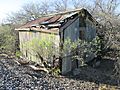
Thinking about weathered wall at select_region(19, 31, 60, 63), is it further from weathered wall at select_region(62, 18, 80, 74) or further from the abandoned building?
weathered wall at select_region(62, 18, 80, 74)

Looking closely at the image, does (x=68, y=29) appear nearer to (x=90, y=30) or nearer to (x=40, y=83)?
(x=90, y=30)

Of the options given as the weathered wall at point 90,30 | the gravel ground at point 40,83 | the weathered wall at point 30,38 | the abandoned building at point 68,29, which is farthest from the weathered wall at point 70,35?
the weathered wall at point 90,30

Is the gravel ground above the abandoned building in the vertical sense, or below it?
below

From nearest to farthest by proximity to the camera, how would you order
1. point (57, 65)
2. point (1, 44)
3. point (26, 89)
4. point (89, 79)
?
point (26, 89) < point (89, 79) < point (57, 65) < point (1, 44)

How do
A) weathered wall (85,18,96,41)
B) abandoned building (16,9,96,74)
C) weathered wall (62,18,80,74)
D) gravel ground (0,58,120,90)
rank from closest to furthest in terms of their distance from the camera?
gravel ground (0,58,120,90), abandoned building (16,9,96,74), weathered wall (62,18,80,74), weathered wall (85,18,96,41)

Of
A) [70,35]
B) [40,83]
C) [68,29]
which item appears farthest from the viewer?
[70,35]

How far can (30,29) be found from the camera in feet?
52.6

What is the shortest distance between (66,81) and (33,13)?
2257cm

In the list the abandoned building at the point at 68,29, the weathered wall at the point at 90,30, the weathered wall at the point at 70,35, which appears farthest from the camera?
the weathered wall at the point at 90,30

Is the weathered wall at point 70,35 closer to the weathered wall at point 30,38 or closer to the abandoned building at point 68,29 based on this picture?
the abandoned building at point 68,29

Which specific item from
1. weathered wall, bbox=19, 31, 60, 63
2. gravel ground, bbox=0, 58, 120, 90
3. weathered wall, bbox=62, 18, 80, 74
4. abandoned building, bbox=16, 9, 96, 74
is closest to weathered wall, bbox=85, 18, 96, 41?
abandoned building, bbox=16, 9, 96, 74

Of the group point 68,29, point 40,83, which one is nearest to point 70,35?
point 68,29

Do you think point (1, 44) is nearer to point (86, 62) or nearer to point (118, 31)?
point (86, 62)

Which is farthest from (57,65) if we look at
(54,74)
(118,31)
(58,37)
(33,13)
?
(33,13)
